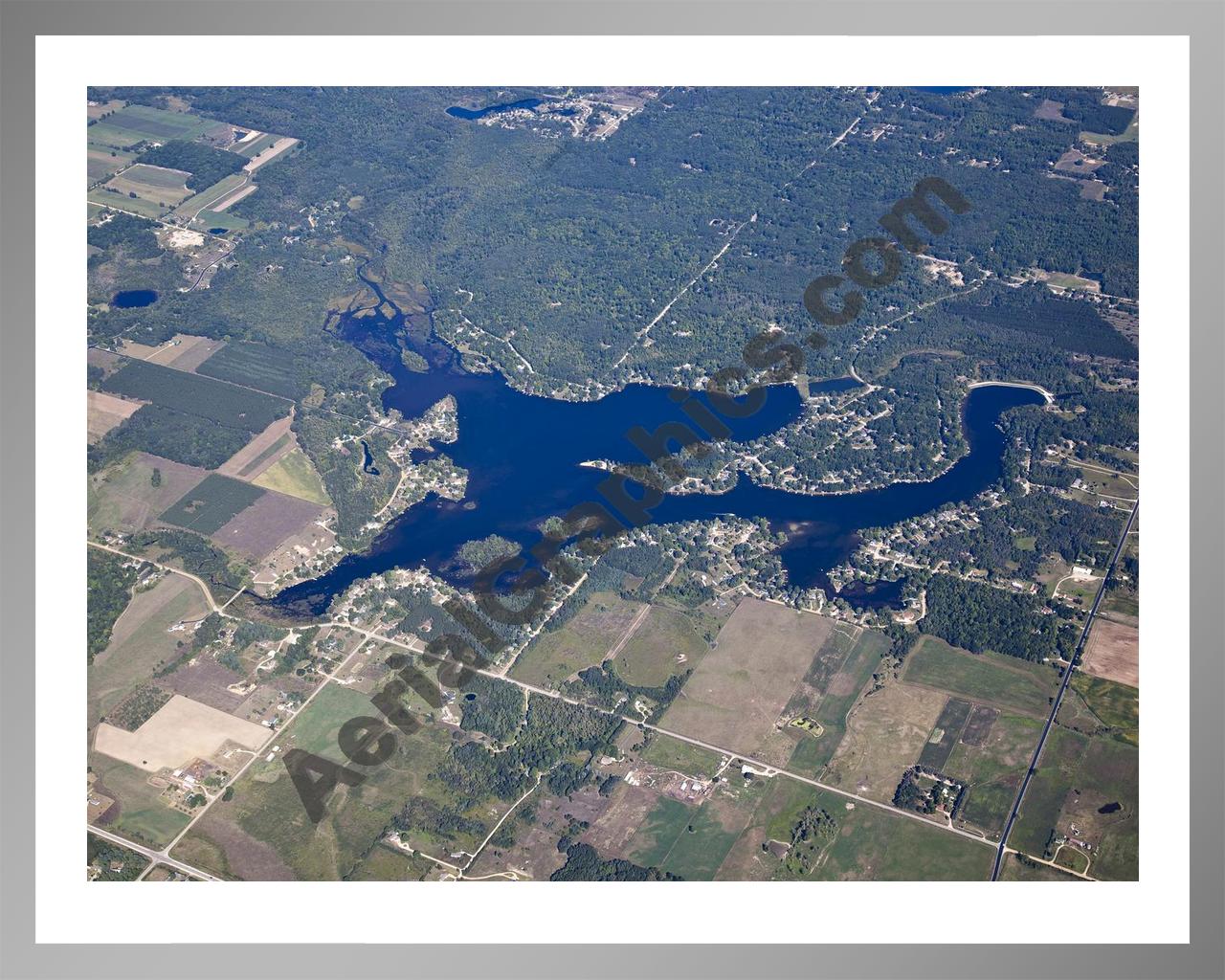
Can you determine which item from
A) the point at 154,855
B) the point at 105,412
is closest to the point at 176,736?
the point at 154,855

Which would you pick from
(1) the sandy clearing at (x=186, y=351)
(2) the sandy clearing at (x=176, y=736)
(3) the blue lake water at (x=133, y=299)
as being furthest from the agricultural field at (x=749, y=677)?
(3) the blue lake water at (x=133, y=299)

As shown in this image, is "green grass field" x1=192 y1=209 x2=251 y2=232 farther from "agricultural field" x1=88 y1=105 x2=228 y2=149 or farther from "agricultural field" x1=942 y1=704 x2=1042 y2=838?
"agricultural field" x1=942 y1=704 x2=1042 y2=838

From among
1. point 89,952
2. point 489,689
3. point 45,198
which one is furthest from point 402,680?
point 45,198

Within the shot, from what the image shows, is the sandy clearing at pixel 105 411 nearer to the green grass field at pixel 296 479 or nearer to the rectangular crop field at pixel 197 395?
the rectangular crop field at pixel 197 395

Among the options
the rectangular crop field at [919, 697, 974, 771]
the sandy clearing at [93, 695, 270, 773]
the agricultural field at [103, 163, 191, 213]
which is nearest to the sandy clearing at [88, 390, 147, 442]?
the agricultural field at [103, 163, 191, 213]

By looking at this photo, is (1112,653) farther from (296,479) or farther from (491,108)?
(491,108)

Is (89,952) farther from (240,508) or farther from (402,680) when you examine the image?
(240,508)
